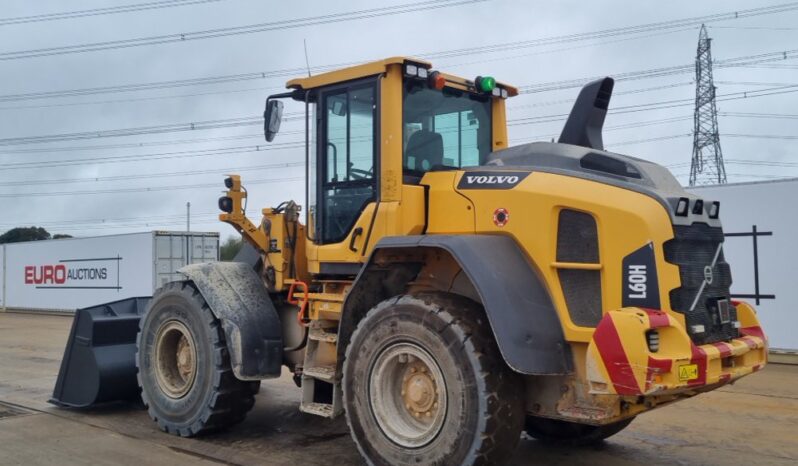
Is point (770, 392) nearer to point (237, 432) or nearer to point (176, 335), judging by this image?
point (237, 432)

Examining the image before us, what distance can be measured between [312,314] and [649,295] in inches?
115

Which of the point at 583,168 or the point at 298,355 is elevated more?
the point at 583,168

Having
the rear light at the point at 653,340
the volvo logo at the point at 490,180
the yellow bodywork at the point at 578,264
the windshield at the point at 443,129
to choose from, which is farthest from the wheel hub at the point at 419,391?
the windshield at the point at 443,129

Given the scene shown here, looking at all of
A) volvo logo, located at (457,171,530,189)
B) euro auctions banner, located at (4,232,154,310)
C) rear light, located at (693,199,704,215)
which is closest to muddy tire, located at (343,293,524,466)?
volvo logo, located at (457,171,530,189)

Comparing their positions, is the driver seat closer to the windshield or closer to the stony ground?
the windshield

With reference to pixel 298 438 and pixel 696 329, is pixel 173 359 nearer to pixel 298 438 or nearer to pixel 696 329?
pixel 298 438

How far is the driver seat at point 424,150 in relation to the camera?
5988 mm

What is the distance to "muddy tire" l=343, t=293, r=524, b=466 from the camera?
4641 mm

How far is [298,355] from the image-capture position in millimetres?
6707

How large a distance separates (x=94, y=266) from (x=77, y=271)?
3.87ft

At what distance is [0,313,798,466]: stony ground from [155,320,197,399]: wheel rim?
0.45m

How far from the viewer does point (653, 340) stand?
4340 mm

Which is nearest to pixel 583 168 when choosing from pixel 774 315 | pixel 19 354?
pixel 774 315

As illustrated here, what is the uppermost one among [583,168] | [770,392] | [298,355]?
[583,168]
